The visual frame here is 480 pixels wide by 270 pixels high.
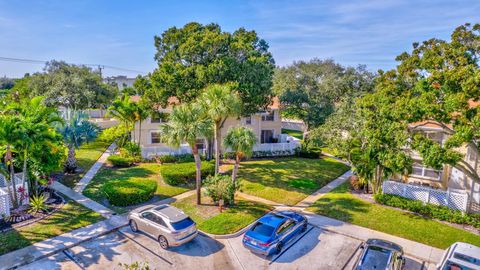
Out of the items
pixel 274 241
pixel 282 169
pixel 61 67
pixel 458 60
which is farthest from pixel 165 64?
pixel 61 67

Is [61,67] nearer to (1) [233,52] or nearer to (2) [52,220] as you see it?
(1) [233,52]

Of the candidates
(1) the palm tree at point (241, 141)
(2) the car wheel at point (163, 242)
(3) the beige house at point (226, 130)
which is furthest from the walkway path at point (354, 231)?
(3) the beige house at point (226, 130)

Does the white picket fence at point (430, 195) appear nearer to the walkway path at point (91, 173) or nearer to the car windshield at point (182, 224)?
the car windshield at point (182, 224)

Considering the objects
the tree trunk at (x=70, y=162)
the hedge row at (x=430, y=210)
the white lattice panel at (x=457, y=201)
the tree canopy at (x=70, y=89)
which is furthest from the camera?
the tree canopy at (x=70, y=89)

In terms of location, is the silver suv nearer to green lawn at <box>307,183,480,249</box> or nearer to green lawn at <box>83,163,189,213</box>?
green lawn at <box>83,163,189,213</box>

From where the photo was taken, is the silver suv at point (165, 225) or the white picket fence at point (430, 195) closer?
the silver suv at point (165, 225)
